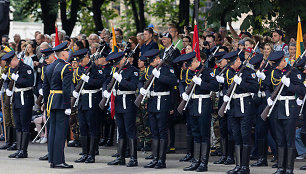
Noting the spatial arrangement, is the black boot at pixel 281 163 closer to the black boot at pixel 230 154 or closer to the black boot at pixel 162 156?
the black boot at pixel 230 154

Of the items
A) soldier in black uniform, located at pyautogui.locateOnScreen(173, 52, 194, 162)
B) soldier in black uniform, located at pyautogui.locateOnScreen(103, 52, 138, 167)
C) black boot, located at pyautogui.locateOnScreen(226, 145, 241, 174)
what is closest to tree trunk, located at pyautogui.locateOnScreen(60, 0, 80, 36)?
soldier in black uniform, located at pyautogui.locateOnScreen(173, 52, 194, 162)

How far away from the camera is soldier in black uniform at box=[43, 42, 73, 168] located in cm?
1180

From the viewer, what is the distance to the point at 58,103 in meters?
11.8

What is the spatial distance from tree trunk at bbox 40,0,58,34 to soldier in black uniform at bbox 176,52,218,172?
949 centimetres

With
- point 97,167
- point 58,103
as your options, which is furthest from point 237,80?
point 58,103

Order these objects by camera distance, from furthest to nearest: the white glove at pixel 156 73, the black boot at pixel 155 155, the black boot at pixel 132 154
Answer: the black boot at pixel 132 154 < the black boot at pixel 155 155 < the white glove at pixel 156 73

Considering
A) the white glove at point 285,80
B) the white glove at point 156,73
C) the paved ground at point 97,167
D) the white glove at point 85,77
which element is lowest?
the paved ground at point 97,167

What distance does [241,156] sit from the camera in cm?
1131

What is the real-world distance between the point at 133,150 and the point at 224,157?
5.68 ft

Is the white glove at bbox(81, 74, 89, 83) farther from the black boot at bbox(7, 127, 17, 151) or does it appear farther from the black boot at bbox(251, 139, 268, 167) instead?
the black boot at bbox(251, 139, 268, 167)

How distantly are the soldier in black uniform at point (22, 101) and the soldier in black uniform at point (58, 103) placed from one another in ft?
5.35

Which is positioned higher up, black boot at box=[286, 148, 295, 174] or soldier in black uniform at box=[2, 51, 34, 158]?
soldier in black uniform at box=[2, 51, 34, 158]

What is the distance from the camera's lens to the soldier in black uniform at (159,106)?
12047 mm

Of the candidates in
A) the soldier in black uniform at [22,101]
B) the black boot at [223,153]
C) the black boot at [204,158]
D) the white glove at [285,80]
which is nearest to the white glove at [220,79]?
the black boot at [204,158]
